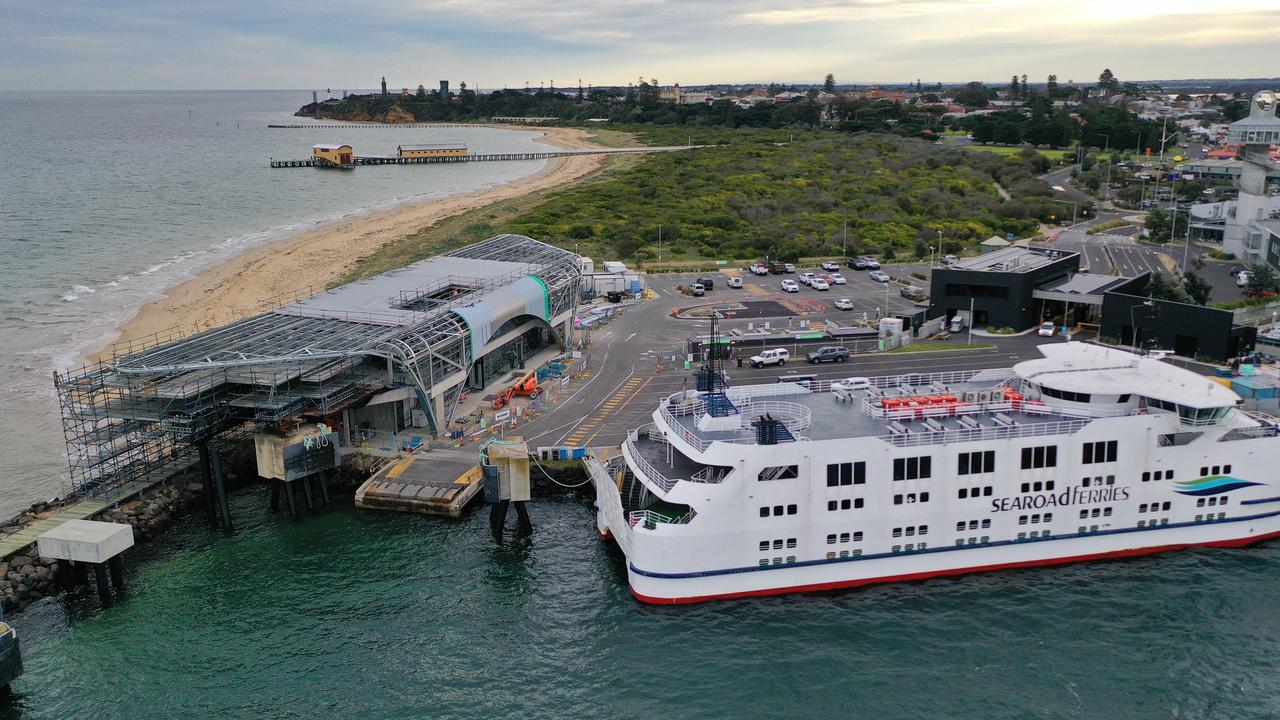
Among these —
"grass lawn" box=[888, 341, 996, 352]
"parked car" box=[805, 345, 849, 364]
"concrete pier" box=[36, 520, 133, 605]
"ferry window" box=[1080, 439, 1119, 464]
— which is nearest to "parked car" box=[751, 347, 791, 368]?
"parked car" box=[805, 345, 849, 364]

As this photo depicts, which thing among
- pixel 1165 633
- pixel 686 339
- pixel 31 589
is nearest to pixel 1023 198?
pixel 686 339

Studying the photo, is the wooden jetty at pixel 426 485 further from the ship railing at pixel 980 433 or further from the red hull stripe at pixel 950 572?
the ship railing at pixel 980 433

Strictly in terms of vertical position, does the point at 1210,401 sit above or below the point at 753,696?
above

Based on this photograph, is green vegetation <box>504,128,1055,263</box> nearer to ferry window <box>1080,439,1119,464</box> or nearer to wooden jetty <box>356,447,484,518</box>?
wooden jetty <box>356,447,484,518</box>

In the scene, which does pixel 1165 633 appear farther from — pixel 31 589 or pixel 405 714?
pixel 31 589

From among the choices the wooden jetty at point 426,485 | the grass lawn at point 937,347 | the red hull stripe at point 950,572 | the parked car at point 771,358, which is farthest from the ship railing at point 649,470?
the grass lawn at point 937,347
